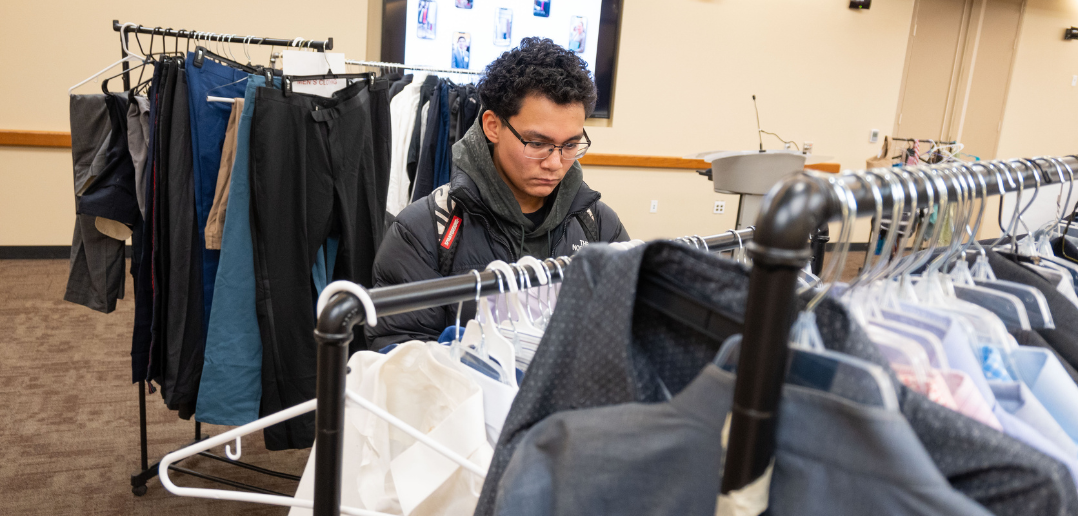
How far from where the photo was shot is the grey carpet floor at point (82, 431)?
2135mm

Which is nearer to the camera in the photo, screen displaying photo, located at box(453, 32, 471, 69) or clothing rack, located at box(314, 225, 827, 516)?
clothing rack, located at box(314, 225, 827, 516)

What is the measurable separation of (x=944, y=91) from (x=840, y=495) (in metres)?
7.43

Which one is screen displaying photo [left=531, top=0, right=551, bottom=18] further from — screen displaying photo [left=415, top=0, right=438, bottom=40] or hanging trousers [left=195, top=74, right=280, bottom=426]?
hanging trousers [left=195, top=74, right=280, bottom=426]

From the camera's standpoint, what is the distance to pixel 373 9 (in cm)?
459

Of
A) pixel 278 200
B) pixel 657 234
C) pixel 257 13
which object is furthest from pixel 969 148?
pixel 278 200

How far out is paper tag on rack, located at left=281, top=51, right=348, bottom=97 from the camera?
1.91 m

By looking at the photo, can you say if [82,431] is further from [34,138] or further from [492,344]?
[34,138]

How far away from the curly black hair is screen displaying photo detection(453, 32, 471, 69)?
331 cm

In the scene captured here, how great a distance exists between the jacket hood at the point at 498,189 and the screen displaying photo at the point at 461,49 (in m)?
3.37

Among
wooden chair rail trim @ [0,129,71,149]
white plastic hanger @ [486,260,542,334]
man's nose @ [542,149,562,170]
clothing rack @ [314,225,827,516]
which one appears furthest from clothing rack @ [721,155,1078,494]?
wooden chair rail trim @ [0,129,71,149]

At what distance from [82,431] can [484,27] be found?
11.3 feet

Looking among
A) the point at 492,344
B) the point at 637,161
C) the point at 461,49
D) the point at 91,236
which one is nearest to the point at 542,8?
the point at 461,49

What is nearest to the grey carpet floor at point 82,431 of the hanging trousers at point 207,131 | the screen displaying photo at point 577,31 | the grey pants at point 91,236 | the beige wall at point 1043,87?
the grey pants at point 91,236

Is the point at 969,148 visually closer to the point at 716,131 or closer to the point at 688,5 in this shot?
the point at 716,131
